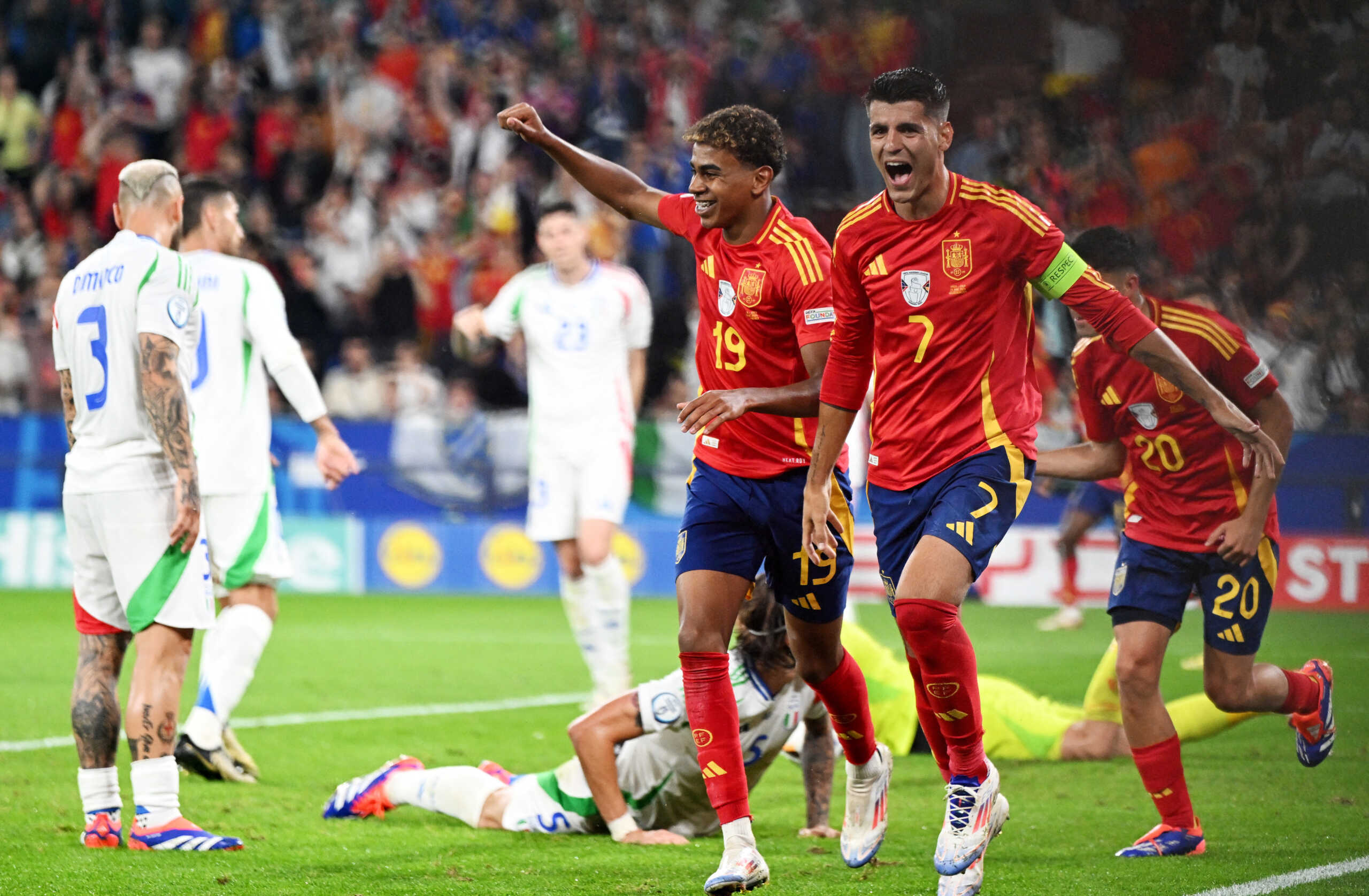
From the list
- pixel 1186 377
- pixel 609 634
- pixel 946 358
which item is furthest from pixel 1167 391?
pixel 609 634

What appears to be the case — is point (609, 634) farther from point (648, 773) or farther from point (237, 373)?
point (648, 773)

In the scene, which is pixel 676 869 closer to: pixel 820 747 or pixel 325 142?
pixel 820 747

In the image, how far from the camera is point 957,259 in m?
4.51

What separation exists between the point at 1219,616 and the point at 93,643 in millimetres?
3828

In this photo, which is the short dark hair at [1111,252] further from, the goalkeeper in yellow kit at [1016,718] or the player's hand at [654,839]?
the player's hand at [654,839]

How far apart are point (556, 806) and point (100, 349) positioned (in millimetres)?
2183

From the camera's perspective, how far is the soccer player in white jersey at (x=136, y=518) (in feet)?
16.4

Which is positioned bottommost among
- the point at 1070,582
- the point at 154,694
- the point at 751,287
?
the point at 1070,582

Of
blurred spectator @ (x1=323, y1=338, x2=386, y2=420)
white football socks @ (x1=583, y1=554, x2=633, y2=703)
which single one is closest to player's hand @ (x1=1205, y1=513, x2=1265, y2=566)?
white football socks @ (x1=583, y1=554, x2=633, y2=703)

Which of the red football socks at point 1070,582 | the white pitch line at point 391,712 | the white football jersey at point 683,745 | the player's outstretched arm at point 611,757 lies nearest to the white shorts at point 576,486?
the white pitch line at point 391,712

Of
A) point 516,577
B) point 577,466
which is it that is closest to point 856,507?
point 516,577

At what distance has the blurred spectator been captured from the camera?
15.1m

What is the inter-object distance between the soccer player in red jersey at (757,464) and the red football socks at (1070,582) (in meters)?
7.26

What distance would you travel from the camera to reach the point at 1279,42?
9.03m
